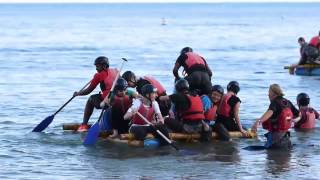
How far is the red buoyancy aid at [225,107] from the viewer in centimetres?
1914

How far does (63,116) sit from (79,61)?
69.9 ft

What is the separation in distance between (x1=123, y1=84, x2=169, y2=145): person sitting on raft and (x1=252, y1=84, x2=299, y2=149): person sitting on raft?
1.77 metres

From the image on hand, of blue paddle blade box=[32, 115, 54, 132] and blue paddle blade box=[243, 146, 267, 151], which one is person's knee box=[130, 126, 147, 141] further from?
blue paddle blade box=[32, 115, 54, 132]

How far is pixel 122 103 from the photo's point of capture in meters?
18.8

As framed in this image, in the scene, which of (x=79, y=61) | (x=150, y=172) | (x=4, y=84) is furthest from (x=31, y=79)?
(x=150, y=172)

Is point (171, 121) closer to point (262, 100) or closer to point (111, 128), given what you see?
point (111, 128)

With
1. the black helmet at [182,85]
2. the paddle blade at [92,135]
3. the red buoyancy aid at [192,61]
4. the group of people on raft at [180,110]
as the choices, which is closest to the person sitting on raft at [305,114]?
the group of people on raft at [180,110]

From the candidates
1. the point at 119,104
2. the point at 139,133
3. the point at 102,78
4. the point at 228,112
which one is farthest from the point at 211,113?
the point at 102,78

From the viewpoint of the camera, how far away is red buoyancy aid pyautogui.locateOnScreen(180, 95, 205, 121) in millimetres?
18517

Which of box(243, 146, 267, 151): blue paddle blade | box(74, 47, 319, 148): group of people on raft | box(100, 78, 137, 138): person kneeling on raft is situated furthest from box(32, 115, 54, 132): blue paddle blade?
box(243, 146, 267, 151): blue paddle blade

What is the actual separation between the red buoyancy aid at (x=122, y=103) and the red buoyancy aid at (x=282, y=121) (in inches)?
106

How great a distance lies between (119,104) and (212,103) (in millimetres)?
1899

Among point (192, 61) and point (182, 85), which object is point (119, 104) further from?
point (192, 61)

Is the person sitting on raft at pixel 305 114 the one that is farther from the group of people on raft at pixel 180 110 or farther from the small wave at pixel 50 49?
the small wave at pixel 50 49
